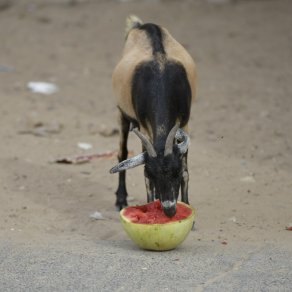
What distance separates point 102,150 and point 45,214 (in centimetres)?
205

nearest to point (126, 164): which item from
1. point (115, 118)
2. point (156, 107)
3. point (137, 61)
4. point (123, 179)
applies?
point (156, 107)

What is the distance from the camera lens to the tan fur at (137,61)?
7059mm

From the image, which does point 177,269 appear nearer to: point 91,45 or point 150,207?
point 150,207

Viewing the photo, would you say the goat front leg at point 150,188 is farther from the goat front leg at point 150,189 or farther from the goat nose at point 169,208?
the goat nose at point 169,208

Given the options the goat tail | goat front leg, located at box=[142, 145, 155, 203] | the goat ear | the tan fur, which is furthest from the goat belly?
the goat tail

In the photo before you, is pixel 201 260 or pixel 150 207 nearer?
pixel 201 260

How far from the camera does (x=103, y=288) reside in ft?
17.5

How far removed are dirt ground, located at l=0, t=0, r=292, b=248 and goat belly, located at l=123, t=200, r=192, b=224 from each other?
0.37m

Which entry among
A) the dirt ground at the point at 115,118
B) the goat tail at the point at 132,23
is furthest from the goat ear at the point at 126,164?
the goat tail at the point at 132,23

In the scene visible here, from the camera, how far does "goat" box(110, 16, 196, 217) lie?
6.12 metres

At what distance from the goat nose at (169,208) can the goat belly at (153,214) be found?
0.13 ft

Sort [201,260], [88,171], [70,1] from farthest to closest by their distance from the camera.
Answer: [70,1] → [88,171] → [201,260]

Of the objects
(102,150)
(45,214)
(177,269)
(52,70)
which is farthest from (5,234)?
(52,70)

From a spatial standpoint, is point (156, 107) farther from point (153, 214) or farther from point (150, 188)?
point (153, 214)
